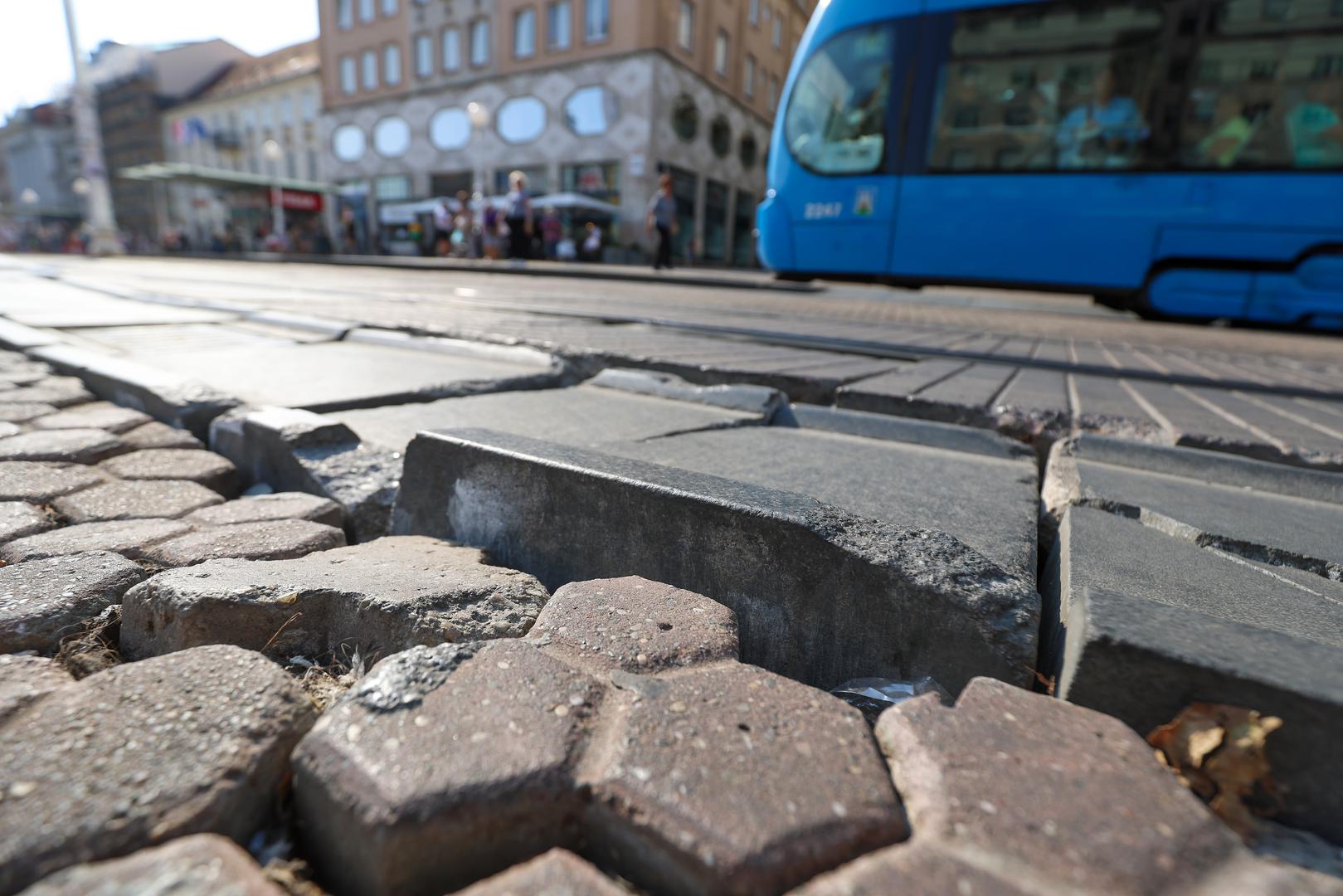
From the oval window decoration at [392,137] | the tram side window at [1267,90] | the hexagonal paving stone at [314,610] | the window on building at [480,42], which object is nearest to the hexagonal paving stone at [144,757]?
the hexagonal paving stone at [314,610]

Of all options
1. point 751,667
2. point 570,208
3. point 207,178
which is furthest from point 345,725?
point 207,178

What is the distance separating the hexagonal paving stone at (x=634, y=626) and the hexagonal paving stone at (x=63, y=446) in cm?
145

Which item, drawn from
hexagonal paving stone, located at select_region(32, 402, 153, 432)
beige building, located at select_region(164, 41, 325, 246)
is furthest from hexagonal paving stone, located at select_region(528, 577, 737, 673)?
beige building, located at select_region(164, 41, 325, 246)

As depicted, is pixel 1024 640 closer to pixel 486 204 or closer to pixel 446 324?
pixel 446 324

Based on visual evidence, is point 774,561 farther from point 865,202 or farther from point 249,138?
point 249,138

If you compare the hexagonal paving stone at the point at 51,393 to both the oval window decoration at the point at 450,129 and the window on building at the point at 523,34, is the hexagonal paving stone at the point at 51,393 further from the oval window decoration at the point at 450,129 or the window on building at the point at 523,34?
the oval window decoration at the point at 450,129

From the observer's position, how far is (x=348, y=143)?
29469mm

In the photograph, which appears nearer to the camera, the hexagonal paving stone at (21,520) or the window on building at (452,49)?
the hexagonal paving stone at (21,520)

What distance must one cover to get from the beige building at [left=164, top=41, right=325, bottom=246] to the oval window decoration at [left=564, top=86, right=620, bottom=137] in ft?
39.2

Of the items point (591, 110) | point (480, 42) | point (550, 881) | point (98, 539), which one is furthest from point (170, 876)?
point (480, 42)

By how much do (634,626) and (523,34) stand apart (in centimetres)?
2914

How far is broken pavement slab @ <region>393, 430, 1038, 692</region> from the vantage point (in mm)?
925

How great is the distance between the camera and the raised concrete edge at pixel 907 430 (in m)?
1.77

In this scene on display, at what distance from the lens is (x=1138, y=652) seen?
0.73 meters
